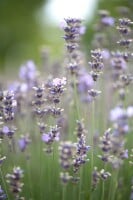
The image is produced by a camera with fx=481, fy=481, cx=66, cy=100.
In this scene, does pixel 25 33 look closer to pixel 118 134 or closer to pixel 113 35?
pixel 113 35

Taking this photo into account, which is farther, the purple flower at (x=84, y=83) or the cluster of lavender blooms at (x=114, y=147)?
the purple flower at (x=84, y=83)

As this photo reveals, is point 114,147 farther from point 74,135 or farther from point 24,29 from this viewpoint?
point 24,29

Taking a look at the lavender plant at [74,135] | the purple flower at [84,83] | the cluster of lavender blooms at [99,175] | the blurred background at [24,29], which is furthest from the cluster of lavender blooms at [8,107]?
the blurred background at [24,29]

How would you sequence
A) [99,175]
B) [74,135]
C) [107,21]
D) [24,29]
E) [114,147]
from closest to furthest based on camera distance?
1. [114,147]
2. [99,175]
3. [74,135]
4. [107,21]
5. [24,29]

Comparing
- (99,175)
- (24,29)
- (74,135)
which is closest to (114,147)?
(99,175)

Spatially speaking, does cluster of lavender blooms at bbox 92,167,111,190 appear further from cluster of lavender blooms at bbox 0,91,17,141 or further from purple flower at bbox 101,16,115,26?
purple flower at bbox 101,16,115,26

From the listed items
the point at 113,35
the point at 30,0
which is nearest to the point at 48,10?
the point at 30,0

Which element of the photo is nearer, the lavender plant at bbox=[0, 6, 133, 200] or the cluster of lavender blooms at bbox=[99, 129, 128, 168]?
the cluster of lavender blooms at bbox=[99, 129, 128, 168]

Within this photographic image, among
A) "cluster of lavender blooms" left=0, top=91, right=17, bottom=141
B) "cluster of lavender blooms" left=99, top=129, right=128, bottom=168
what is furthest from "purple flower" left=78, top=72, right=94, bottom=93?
"cluster of lavender blooms" left=99, top=129, right=128, bottom=168

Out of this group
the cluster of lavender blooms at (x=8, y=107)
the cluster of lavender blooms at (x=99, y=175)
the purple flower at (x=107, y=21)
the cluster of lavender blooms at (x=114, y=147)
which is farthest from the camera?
the purple flower at (x=107, y=21)

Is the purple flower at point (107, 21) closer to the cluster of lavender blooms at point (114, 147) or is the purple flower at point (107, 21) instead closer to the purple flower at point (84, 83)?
the purple flower at point (84, 83)

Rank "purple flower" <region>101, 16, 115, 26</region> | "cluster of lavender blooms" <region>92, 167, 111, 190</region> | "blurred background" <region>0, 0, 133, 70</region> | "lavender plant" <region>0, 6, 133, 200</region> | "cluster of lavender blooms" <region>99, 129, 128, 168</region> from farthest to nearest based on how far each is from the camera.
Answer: "blurred background" <region>0, 0, 133, 70</region>, "purple flower" <region>101, 16, 115, 26</region>, "cluster of lavender blooms" <region>92, 167, 111, 190</region>, "lavender plant" <region>0, 6, 133, 200</region>, "cluster of lavender blooms" <region>99, 129, 128, 168</region>

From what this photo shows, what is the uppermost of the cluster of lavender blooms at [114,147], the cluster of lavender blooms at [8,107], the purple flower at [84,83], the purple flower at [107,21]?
the purple flower at [107,21]
